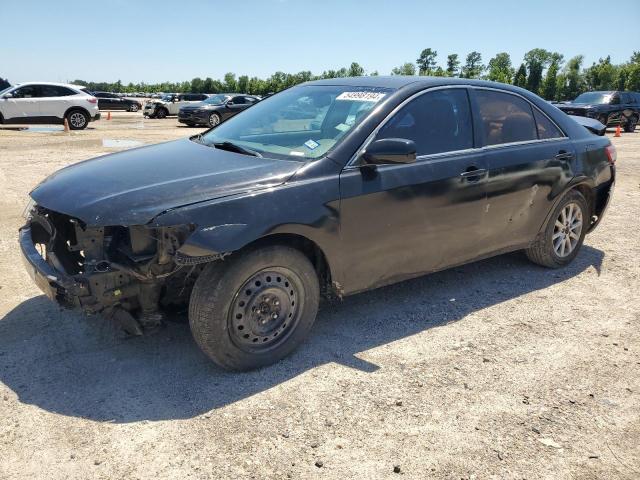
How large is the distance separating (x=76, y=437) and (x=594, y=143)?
16.1ft

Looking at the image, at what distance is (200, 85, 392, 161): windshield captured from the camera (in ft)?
11.6

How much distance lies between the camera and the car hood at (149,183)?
2818 mm

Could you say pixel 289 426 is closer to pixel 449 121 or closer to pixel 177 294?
pixel 177 294

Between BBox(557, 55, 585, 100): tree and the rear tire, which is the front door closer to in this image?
the rear tire

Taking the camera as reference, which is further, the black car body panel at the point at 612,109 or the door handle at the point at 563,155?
the black car body panel at the point at 612,109

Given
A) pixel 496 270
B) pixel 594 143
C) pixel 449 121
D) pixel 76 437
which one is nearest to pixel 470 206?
pixel 449 121

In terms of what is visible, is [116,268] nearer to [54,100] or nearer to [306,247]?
[306,247]

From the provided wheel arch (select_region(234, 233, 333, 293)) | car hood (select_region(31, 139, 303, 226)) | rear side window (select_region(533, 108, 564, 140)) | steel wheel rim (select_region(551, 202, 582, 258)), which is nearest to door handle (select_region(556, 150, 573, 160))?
rear side window (select_region(533, 108, 564, 140))

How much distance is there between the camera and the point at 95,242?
9.60 feet

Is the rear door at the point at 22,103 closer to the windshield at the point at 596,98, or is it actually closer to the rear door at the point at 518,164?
the rear door at the point at 518,164

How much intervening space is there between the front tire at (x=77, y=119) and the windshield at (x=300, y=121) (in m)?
16.2

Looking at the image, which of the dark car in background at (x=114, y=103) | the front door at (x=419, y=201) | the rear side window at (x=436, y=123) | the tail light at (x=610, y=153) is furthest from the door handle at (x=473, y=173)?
the dark car in background at (x=114, y=103)

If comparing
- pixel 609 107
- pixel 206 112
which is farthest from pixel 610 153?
pixel 609 107

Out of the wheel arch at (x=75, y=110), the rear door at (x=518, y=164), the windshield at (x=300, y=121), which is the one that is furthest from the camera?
the wheel arch at (x=75, y=110)
